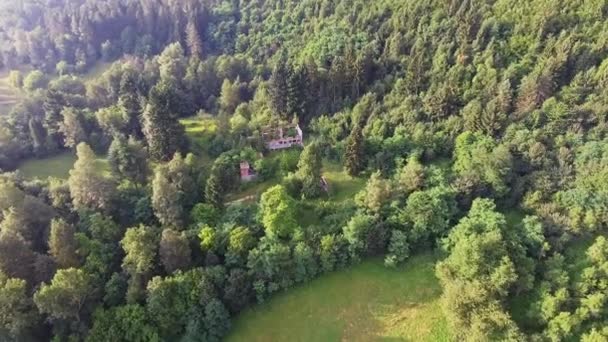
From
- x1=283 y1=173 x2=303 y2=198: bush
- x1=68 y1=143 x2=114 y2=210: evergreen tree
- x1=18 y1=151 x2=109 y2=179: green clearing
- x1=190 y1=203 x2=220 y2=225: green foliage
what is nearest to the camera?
x1=190 y1=203 x2=220 y2=225: green foliage

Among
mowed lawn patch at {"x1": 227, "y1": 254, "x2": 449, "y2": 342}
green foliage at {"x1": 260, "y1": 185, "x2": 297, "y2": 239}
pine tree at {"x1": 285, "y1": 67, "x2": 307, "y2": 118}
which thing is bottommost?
mowed lawn patch at {"x1": 227, "y1": 254, "x2": 449, "y2": 342}

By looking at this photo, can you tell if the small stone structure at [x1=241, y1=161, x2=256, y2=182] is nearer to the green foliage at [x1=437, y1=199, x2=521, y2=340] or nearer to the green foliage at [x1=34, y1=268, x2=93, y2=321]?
the green foliage at [x1=34, y1=268, x2=93, y2=321]

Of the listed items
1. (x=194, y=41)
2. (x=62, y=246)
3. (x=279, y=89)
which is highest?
(x=279, y=89)

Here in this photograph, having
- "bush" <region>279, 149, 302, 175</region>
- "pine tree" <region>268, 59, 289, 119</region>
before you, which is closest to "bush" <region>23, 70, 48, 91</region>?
"pine tree" <region>268, 59, 289, 119</region>

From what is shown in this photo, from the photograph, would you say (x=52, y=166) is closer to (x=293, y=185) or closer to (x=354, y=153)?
(x=293, y=185)

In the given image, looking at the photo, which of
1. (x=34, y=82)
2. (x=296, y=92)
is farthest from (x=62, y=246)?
(x=34, y=82)

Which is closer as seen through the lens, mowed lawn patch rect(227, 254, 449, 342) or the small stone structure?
mowed lawn patch rect(227, 254, 449, 342)
